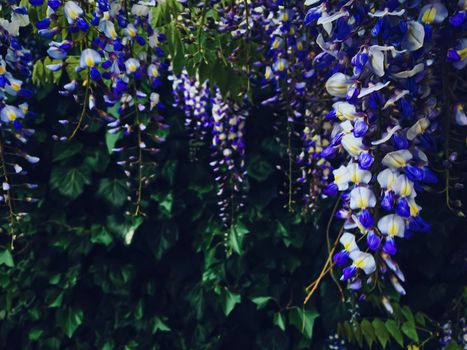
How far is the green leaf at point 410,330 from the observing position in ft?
7.64

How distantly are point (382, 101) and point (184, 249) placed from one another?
1582mm

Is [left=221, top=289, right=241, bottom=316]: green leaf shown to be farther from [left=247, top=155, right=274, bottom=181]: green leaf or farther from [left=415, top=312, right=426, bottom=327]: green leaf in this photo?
[left=415, top=312, right=426, bottom=327]: green leaf

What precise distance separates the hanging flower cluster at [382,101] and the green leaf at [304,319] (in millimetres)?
1139

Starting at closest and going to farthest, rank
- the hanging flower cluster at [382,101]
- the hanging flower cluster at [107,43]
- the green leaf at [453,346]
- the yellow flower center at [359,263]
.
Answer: the hanging flower cluster at [382,101] < the yellow flower center at [359,263] < the hanging flower cluster at [107,43] < the green leaf at [453,346]

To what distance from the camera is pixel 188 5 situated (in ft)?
7.05

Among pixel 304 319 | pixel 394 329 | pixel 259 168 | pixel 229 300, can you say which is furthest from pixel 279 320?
pixel 259 168

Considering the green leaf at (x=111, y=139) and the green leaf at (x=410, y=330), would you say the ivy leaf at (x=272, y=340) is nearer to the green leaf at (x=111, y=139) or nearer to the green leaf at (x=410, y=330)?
the green leaf at (x=410, y=330)

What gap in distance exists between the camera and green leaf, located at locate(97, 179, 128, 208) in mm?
2639

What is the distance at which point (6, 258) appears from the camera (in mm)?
2648

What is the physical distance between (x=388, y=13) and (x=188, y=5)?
988mm

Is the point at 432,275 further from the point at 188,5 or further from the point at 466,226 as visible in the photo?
the point at 188,5

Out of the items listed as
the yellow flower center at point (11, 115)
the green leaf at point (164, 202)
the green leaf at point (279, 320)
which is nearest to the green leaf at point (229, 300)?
the green leaf at point (279, 320)

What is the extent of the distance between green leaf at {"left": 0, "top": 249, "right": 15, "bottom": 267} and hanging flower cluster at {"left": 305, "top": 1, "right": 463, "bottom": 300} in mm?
1618

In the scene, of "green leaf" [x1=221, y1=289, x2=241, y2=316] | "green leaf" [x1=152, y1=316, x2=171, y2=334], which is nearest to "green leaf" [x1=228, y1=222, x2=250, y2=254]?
"green leaf" [x1=221, y1=289, x2=241, y2=316]
